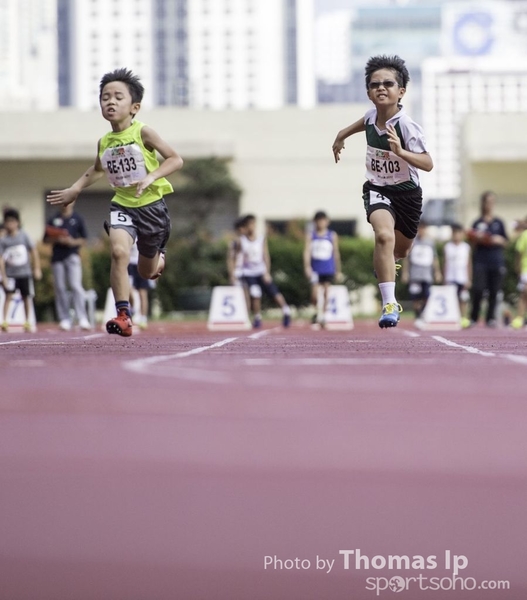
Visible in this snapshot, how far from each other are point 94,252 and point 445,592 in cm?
2778

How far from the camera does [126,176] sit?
969cm

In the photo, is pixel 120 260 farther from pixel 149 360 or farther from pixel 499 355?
pixel 499 355

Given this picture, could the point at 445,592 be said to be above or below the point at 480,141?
below

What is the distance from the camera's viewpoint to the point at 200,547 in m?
3.74

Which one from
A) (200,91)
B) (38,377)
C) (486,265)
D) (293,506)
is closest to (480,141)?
(486,265)

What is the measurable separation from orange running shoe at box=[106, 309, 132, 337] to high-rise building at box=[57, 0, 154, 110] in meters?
171

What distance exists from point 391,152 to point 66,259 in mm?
9245

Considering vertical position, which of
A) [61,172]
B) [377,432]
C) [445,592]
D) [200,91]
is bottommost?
[445,592]

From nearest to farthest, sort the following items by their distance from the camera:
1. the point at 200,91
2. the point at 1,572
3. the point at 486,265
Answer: the point at 1,572 → the point at 486,265 → the point at 200,91

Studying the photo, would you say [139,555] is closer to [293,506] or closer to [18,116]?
[293,506]

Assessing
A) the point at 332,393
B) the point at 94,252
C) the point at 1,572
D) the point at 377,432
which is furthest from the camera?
the point at 94,252

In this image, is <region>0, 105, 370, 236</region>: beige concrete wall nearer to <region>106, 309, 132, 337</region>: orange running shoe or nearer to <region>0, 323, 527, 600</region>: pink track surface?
<region>106, 309, 132, 337</region>: orange running shoe

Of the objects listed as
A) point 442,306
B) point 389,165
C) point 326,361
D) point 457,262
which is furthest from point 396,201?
point 442,306

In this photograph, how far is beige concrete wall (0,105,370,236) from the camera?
38844mm
